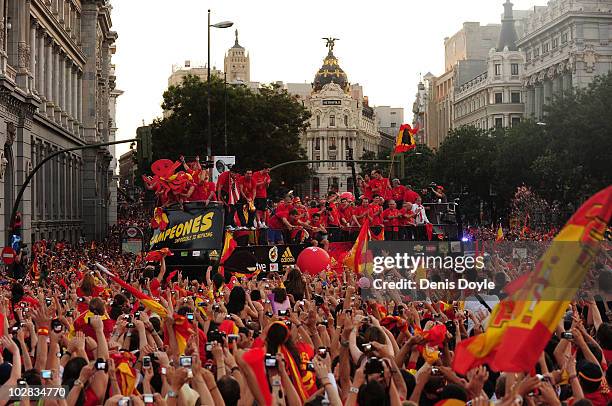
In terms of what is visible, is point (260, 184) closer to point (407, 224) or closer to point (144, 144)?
point (407, 224)

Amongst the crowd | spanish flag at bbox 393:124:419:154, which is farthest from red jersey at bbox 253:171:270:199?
the crowd

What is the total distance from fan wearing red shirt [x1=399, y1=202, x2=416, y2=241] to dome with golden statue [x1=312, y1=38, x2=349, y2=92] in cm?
17356

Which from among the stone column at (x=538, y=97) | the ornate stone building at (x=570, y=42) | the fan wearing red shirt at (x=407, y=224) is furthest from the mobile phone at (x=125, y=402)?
the stone column at (x=538, y=97)

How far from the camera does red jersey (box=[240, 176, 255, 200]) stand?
21.4 m

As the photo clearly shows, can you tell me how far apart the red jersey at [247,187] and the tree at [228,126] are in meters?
40.1

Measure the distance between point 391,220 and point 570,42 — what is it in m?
62.5

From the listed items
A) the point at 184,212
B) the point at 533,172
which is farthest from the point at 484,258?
the point at 533,172

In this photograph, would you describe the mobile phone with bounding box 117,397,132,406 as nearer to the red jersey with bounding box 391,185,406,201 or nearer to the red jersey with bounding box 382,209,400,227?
the red jersey with bounding box 382,209,400,227

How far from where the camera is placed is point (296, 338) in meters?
8.32

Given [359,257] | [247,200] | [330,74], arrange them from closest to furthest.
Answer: [359,257] < [247,200] < [330,74]

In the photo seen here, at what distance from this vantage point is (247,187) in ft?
70.4

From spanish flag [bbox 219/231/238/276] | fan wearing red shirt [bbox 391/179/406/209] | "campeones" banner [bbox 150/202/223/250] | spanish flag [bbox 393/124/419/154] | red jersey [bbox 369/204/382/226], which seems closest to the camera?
"campeones" banner [bbox 150/202/223/250]

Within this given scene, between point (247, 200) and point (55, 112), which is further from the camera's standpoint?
point (55, 112)

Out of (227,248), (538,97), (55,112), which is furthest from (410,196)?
(538,97)
